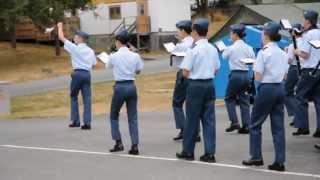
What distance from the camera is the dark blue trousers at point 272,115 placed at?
881 centimetres

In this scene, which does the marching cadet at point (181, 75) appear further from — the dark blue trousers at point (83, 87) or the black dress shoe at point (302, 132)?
the dark blue trousers at point (83, 87)

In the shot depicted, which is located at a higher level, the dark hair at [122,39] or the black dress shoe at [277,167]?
the dark hair at [122,39]

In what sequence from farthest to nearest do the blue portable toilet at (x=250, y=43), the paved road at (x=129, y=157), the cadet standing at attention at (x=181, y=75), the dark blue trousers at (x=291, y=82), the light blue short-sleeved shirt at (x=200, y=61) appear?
the blue portable toilet at (x=250, y=43), the dark blue trousers at (x=291, y=82), the cadet standing at attention at (x=181, y=75), the light blue short-sleeved shirt at (x=200, y=61), the paved road at (x=129, y=157)

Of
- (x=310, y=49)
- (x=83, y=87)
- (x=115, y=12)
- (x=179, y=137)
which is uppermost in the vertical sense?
(x=310, y=49)

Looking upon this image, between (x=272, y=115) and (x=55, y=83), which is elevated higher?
(x=272, y=115)

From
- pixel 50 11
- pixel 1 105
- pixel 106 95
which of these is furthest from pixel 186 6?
pixel 1 105

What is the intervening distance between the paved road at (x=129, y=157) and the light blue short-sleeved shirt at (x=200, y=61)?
123cm

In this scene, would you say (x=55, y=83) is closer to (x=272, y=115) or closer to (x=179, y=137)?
(x=179, y=137)

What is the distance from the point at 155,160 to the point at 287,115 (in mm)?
4902

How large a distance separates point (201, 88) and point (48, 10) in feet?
83.3

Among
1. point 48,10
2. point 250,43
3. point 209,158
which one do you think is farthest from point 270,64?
point 48,10

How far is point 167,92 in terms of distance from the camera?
71.5 feet

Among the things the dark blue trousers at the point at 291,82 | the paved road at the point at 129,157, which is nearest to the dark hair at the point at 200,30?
the paved road at the point at 129,157

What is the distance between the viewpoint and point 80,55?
43.7 ft
